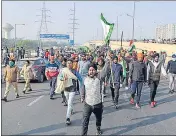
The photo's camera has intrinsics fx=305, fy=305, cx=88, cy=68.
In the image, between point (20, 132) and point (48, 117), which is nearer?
point (20, 132)

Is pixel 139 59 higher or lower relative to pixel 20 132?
higher

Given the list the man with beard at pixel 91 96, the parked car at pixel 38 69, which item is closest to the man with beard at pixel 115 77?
the man with beard at pixel 91 96

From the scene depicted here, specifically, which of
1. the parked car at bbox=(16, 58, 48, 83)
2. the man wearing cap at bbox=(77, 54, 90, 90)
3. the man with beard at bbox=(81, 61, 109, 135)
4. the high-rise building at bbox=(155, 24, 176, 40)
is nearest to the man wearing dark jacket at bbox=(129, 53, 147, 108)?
the man wearing cap at bbox=(77, 54, 90, 90)

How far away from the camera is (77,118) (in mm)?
8172

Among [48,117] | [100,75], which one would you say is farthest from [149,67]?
[48,117]

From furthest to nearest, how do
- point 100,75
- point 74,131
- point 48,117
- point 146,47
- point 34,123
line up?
point 146,47 < point 100,75 < point 48,117 < point 34,123 < point 74,131

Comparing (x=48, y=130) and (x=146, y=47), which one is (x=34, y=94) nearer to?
(x=48, y=130)

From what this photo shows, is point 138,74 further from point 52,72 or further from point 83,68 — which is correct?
point 52,72

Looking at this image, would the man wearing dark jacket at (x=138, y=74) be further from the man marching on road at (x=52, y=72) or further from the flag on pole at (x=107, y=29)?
the flag on pole at (x=107, y=29)

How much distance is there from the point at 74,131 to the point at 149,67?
14.9ft

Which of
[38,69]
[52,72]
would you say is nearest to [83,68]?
[52,72]

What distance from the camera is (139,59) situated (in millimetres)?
9930

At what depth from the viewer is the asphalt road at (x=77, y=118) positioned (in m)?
6.98

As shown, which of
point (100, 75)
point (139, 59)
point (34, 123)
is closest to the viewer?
point (34, 123)
